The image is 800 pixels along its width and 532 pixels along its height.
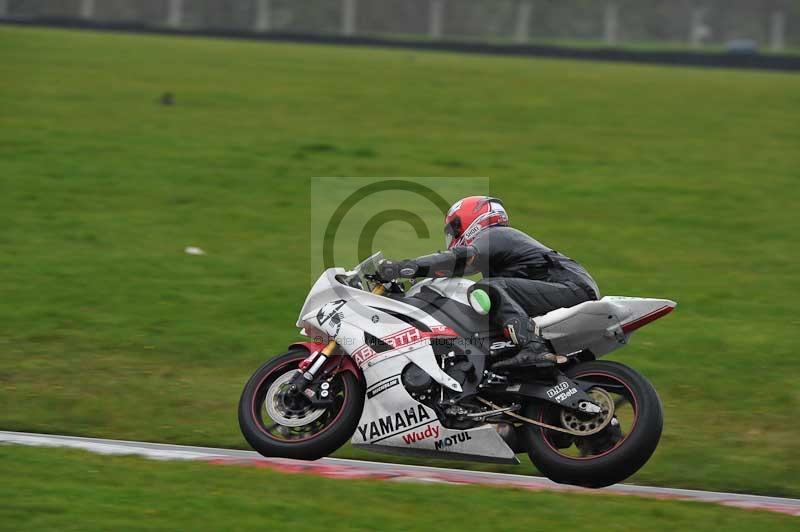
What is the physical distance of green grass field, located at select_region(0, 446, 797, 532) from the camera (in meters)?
7.29

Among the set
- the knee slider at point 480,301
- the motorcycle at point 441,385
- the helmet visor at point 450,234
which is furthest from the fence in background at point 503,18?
the knee slider at point 480,301

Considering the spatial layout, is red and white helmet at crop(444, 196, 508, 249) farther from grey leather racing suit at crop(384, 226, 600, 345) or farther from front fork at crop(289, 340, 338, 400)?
front fork at crop(289, 340, 338, 400)

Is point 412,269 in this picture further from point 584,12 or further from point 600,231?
point 584,12

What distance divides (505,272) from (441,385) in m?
0.99

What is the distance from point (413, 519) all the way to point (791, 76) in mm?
37190

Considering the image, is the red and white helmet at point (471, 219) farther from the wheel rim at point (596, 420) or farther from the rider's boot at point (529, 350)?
the wheel rim at point (596, 420)

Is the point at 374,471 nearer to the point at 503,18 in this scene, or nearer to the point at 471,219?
the point at 471,219

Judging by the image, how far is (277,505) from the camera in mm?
7637

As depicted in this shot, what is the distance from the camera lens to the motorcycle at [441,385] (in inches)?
322

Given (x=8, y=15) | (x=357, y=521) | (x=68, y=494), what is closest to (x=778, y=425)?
(x=357, y=521)

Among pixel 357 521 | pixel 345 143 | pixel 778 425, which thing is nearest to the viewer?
pixel 357 521

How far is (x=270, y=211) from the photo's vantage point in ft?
60.8

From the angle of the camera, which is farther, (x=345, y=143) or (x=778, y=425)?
(x=345, y=143)

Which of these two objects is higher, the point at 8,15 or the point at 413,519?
the point at 8,15
